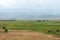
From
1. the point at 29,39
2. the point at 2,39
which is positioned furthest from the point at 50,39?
the point at 2,39

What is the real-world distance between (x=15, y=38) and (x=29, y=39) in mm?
2586

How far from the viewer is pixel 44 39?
34.1m

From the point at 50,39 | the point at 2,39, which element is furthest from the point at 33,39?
the point at 2,39

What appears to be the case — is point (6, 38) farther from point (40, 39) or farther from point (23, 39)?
point (40, 39)

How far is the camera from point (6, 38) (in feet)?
113

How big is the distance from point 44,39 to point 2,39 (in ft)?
24.1

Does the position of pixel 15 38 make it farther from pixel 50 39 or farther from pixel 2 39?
pixel 50 39

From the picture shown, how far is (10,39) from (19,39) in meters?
1.56

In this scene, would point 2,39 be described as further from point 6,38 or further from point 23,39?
point 23,39

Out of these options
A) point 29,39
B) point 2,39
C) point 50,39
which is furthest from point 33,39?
point 2,39

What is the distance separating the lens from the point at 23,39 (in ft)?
111

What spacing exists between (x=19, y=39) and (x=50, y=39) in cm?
553

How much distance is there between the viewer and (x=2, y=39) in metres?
33.4

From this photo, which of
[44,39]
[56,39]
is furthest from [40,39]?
[56,39]
